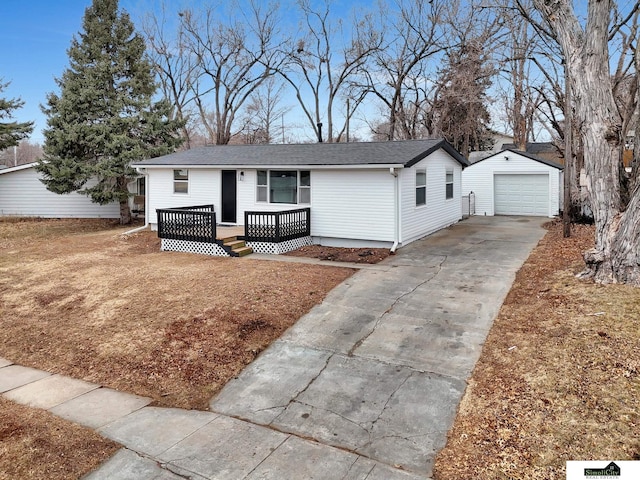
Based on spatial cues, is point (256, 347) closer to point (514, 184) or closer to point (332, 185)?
point (332, 185)

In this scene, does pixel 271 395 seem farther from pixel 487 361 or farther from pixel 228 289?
pixel 228 289

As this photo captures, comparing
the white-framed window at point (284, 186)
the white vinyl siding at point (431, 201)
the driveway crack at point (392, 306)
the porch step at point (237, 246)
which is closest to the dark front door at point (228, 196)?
the white-framed window at point (284, 186)

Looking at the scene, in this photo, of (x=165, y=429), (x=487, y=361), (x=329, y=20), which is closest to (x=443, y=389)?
(x=487, y=361)

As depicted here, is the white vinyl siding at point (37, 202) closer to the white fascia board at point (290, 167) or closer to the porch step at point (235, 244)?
the white fascia board at point (290, 167)

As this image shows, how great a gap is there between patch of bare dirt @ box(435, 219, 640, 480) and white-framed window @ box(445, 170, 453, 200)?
30.8 ft

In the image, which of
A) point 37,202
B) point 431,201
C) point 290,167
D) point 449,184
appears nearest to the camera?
point 290,167

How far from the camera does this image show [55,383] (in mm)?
5625

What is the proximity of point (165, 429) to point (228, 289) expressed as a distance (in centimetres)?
433

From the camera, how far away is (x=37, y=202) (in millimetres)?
22359

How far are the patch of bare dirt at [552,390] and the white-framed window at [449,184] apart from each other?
30.8 ft

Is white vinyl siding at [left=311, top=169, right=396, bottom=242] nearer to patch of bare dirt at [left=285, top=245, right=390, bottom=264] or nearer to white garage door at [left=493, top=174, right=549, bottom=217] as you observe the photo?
patch of bare dirt at [left=285, top=245, right=390, bottom=264]

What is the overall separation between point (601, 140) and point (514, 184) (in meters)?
12.9

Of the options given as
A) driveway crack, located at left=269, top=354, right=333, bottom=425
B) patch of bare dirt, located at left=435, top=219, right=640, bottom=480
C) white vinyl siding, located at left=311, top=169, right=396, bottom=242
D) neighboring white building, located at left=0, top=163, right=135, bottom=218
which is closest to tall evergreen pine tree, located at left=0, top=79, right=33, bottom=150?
neighboring white building, located at left=0, top=163, right=135, bottom=218

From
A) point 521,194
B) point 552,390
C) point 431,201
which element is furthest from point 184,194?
point 521,194
